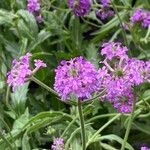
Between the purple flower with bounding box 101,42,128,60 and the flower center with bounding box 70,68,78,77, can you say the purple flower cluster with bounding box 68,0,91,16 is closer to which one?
the purple flower with bounding box 101,42,128,60

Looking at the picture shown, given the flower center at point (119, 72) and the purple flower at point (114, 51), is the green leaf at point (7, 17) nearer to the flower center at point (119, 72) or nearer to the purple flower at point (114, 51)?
the purple flower at point (114, 51)

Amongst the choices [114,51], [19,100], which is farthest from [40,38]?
[114,51]

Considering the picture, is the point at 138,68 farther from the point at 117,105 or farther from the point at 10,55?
the point at 10,55

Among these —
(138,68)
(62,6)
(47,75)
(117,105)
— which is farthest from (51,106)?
(138,68)

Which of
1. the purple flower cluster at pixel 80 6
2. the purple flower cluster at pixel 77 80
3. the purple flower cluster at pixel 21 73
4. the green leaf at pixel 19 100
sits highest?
the purple flower cluster at pixel 21 73

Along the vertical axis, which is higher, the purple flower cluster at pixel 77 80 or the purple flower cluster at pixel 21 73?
the purple flower cluster at pixel 21 73

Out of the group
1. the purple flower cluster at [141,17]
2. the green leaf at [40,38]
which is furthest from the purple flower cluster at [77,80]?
the green leaf at [40,38]

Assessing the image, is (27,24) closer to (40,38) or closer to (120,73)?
(40,38)
